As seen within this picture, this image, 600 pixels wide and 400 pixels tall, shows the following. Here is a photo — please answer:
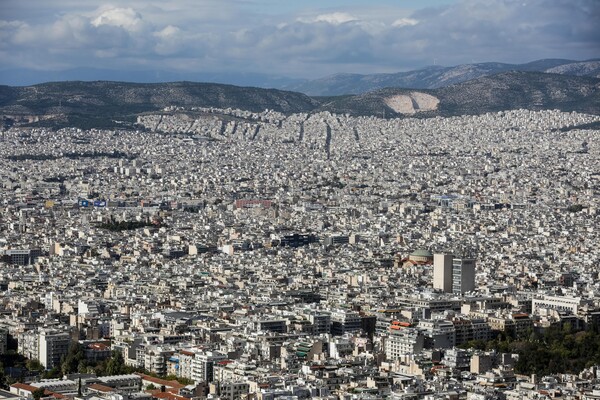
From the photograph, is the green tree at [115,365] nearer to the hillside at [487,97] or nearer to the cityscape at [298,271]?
the cityscape at [298,271]

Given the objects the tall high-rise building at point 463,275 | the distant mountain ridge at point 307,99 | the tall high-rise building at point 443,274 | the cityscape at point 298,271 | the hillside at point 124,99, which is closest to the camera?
the cityscape at point 298,271

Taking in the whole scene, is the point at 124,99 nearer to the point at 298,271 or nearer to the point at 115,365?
the point at 298,271

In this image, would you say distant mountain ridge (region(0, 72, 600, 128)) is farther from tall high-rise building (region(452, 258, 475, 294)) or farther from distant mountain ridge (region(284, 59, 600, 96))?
tall high-rise building (region(452, 258, 475, 294))

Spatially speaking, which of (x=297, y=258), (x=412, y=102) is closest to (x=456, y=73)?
(x=412, y=102)

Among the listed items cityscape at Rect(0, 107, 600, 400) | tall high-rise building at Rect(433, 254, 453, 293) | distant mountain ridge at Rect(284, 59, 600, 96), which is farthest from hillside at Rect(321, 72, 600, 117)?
tall high-rise building at Rect(433, 254, 453, 293)

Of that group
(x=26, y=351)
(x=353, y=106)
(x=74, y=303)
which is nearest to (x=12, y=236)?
(x=74, y=303)

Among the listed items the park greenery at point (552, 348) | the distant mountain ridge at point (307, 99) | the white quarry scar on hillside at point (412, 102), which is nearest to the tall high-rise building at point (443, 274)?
the park greenery at point (552, 348)

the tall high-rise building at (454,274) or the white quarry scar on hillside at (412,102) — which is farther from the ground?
the white quarry scar on hillside at (412,102)
